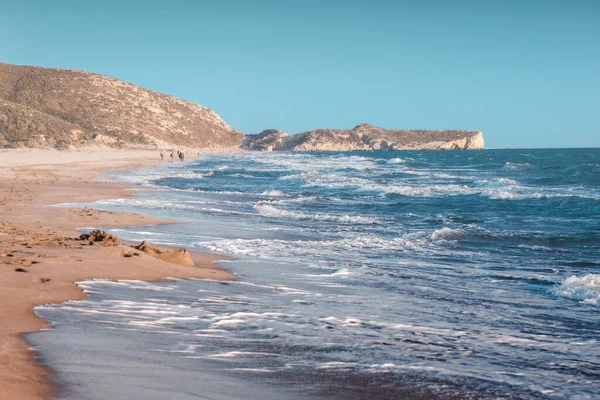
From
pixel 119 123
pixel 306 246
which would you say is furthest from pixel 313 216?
pixel 119 123

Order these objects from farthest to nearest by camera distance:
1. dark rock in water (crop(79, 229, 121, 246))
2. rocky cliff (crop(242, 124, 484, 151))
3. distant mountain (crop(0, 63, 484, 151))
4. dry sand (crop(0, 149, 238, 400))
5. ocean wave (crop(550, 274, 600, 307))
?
rocky cliff (crop(242, 124, 484, 151)) < distant mountain (crop(0, 63, 484, 151)) < dark rock in water (crop(79, 229, 121, 246)) < ocean wave (crop(550, 274, 600, 307)) < dry sand (crop(0, 149, 238, 400))

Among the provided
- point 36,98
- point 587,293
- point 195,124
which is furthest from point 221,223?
point 195,124

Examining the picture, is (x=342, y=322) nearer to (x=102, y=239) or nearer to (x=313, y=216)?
(x=102, y=239)

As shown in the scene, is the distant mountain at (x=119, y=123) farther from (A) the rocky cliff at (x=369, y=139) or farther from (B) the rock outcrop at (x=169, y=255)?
(B) the rock outcrop at (x=169, y=255)

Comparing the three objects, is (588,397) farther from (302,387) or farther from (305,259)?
(305,259)

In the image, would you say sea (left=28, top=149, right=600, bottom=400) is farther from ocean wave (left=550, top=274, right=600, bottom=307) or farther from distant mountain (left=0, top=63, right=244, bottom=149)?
distant mountain (left=0, top=63, right=244, bottom=149)

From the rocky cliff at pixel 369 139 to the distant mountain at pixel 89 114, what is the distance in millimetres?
23270

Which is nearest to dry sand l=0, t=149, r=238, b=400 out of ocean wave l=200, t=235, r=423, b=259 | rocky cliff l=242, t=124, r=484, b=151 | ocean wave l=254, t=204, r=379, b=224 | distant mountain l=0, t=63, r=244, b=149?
ocean wave l=200, t=235, r=423, b=259

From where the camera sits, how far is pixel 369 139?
187875mm

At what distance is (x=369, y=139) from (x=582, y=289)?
181m

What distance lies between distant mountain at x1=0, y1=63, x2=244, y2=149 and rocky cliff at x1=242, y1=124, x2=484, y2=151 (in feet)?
76.3

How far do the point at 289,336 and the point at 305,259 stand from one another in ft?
17.1

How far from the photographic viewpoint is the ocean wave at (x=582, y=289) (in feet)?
27.5

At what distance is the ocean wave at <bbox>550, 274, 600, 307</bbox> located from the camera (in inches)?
330
